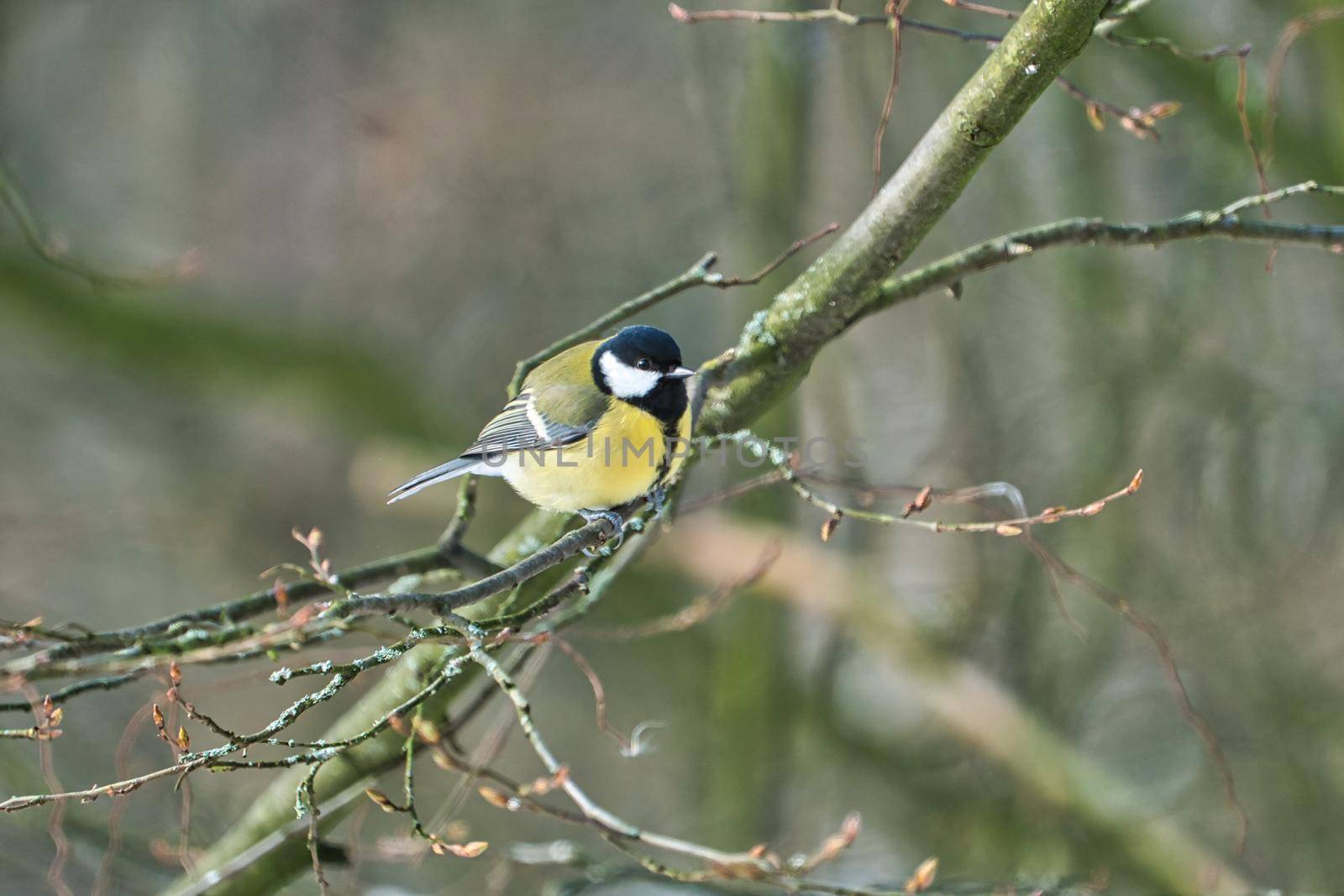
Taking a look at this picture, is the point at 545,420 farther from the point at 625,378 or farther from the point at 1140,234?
the point at 1140,234

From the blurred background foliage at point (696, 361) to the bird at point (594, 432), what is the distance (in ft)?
5.43

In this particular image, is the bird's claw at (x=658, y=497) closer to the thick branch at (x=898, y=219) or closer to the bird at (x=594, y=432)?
the bird at (x=594, y=432)

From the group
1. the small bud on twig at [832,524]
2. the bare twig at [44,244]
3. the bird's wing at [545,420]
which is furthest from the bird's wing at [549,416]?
the bare twig at [44,244]

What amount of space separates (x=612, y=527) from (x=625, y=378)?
0.53 m

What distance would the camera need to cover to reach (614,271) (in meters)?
5.44

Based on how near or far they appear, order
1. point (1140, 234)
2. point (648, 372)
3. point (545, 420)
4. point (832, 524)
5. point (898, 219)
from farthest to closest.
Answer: point (545, 420)
point (648, 372)
point (1140, 234)
point (898, 219)
point (832, 524)

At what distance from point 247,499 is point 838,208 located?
3415 mm

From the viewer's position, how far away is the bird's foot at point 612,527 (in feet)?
6.31

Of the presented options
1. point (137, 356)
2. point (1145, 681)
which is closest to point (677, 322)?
point (137, 356)

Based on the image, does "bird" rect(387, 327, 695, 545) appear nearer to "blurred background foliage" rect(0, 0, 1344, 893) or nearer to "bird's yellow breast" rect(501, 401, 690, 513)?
"bird's yellow breast" rect(501, 401, 690, 513)

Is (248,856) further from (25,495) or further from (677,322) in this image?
(25,495)

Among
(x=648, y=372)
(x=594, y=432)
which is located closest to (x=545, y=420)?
(x=594, y=432)

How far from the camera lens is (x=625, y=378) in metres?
2.45

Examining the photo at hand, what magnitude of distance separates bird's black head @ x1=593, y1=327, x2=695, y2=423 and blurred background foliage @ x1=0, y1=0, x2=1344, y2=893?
1.72m
